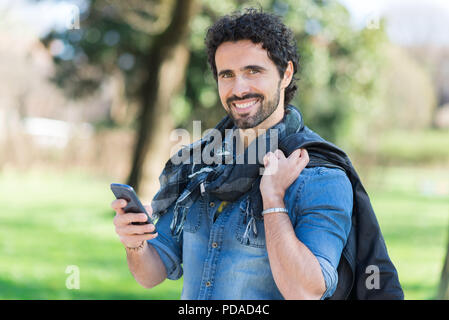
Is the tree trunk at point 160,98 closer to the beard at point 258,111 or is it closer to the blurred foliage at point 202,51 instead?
the blurred foliage at point 202,51

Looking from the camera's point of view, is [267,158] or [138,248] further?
[138,248]

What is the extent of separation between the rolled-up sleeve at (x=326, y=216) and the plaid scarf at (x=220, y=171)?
20cm

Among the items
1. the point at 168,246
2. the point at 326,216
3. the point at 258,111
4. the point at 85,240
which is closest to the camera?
the point at 326,216

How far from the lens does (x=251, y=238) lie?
1840mm

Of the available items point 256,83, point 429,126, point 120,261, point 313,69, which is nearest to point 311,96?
point 313,69

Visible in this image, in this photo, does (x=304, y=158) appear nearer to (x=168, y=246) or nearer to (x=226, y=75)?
(x=226, y=75)

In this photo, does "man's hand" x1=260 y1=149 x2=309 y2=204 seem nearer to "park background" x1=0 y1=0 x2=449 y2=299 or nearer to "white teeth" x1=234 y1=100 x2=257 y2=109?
"white teeth" x1=234 y1=100 x2=257 y2=109

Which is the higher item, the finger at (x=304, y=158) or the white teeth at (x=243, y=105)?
the white teeth at (x=243, y=105)

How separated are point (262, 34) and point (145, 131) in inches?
374

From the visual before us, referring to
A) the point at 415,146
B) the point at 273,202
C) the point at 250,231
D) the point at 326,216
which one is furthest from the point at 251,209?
the point at 415,146

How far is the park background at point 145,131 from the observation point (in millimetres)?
7262

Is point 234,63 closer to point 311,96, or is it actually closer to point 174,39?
point 174,39

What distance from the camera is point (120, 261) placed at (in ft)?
24.5

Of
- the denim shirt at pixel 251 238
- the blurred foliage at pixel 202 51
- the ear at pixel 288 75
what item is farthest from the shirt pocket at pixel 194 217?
the blurred foliage at pixel 202 51
